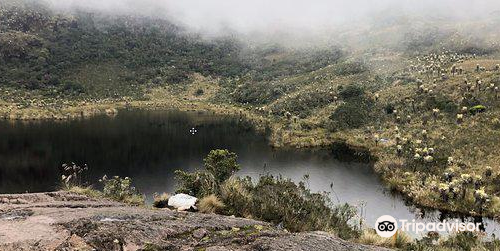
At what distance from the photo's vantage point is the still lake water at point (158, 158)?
3750 cm

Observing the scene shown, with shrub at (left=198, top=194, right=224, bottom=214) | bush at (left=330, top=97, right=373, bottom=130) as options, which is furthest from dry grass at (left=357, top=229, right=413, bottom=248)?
bush at (left=330, top=97, right=373, bottom=130)

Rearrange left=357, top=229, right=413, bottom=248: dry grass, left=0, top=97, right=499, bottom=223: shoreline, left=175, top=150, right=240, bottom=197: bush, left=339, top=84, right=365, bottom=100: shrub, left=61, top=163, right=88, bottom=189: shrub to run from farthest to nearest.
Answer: left=339, top=84, right=365, bottom=100: shrub → left=0, top=97, right=499, bottom=223: shoreline → left=61, top=163, right=88, bottom=189: shrub → left=175, top=150, right=240, bottom=197: bush → left=357, top=229, right=413, bottom=248: dry grass

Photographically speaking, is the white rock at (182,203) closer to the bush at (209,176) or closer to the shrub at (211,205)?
the shrub at (211,205)

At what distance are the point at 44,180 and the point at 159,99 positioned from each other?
94.6m

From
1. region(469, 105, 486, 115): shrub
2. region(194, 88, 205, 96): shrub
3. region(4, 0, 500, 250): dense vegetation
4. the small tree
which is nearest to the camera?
region(4, 0, 500, 250): dense vegetation

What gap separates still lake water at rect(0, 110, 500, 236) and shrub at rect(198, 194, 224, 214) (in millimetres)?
19022

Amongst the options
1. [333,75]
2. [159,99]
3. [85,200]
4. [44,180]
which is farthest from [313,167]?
[159,99]

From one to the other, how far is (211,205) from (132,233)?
5.41m

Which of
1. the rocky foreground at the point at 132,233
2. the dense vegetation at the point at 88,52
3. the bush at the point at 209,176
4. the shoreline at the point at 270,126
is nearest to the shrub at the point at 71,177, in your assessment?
the bush at the point at 209,176

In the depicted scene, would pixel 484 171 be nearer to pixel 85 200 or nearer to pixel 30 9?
pixel 85 200

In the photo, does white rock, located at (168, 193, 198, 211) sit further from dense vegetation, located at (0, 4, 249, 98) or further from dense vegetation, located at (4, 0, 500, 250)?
dense vegetation, located at (0, 4, 249, 98)

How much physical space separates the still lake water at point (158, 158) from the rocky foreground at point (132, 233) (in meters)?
22.7

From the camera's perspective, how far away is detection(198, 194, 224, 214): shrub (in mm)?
12983

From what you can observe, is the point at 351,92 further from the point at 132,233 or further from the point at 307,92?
the point at 132,233
